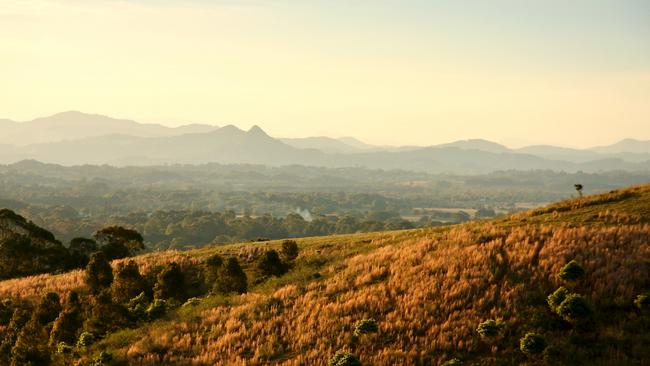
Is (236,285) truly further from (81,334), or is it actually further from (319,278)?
(81,334)

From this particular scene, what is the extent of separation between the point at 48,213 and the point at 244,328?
199528 mm

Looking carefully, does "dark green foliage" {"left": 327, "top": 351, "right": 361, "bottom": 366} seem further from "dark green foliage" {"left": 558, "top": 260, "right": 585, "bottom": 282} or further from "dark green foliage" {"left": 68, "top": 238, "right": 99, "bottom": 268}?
"dark green foliage" {"left": 68, "top": 238, "right": 99, "bottom": 268}

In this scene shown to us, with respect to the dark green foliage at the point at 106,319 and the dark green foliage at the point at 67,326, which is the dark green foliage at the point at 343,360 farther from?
the dark green foliage at the point at 67,326

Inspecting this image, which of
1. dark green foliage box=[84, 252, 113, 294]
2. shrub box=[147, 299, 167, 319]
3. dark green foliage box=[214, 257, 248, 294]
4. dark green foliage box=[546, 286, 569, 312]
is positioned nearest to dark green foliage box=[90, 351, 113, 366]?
shrub box=[147, 299, 167, 319]

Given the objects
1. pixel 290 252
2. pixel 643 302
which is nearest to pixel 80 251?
pixel 290 252

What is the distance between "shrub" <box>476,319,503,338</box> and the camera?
50.8 feet

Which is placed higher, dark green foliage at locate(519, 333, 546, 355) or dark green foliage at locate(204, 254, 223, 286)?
dark green foliage at locate(519, 333, 546, 355)

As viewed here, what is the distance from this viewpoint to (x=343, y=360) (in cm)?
1473

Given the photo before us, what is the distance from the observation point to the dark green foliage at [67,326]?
867 inches

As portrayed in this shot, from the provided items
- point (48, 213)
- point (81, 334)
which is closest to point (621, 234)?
point (81, 334)

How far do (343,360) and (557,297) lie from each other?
26.2 ft

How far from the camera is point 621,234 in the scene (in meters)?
20.3

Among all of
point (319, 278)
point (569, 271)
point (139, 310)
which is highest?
point (569, 271)

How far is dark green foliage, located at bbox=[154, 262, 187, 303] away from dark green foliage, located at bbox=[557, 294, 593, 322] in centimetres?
1930
